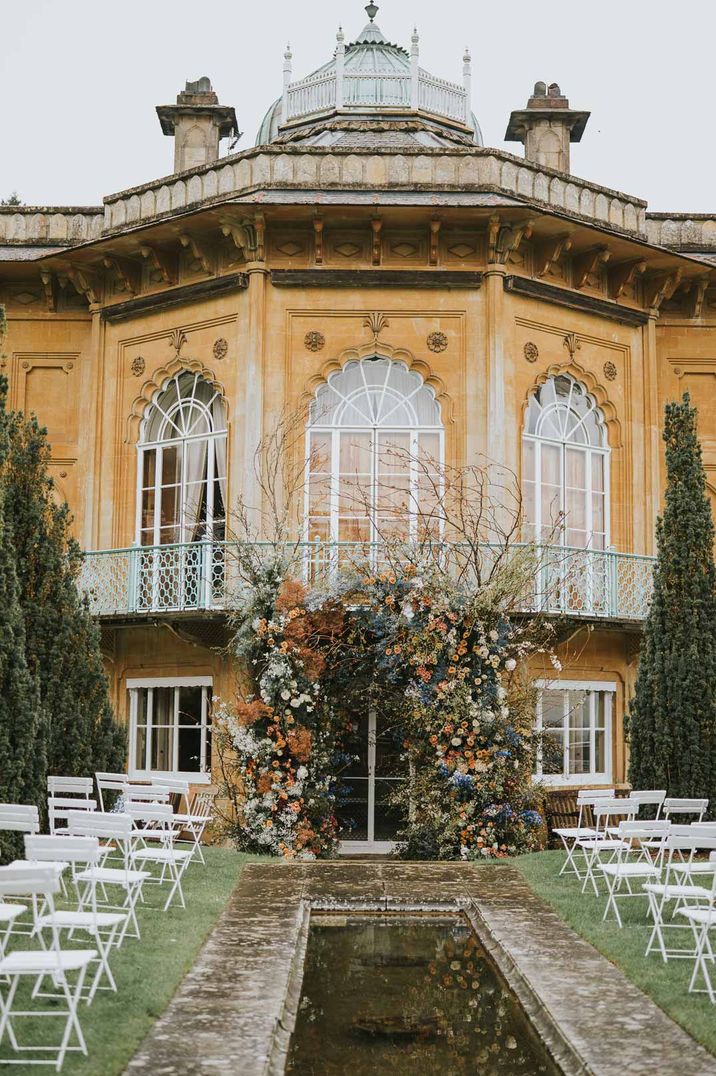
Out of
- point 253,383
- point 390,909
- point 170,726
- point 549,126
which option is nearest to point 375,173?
point 253,383

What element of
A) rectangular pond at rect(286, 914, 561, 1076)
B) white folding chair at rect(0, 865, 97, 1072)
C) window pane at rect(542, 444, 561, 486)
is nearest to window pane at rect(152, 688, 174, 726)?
window pane at rect(542, 444, 561, 486)

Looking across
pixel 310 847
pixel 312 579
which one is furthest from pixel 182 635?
pixel 310 847

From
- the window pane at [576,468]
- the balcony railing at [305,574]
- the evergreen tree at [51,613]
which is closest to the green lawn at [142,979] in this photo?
the evergreen tree at [51,613]

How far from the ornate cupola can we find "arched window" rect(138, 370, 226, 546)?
431 cm

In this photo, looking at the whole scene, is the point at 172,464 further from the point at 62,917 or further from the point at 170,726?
the point at 62,917

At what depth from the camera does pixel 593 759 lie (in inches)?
666

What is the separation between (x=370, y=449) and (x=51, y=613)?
16.0 feet

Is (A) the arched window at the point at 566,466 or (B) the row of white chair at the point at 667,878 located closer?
(B) the row of white chair at the point at 667,878

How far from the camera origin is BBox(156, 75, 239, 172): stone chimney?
63.2 feet

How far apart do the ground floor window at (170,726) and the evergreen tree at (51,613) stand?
277 cm

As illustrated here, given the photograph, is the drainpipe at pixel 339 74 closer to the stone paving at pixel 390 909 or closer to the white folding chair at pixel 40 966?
the stone paving at pixel 390 909

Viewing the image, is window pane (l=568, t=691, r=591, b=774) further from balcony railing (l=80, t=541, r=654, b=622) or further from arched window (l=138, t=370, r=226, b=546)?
arched window (l=138, t=370, r=226, b=546)

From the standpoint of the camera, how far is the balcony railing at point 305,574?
15188 mm

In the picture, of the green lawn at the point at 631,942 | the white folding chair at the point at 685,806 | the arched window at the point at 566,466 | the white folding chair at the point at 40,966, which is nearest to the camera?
the white folding chair at the point at 40,966
